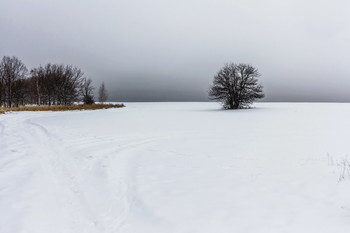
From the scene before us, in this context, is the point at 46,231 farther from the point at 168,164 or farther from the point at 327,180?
the point at 327,180

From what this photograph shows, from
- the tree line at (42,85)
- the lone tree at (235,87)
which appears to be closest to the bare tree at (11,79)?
the tree line at (42,85)

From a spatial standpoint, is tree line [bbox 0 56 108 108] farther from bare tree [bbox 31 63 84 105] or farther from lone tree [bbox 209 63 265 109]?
lone tree [bbox 209 63 265 109]

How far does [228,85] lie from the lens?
4741 cm

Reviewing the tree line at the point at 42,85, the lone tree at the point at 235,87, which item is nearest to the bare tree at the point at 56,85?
the tree line at the point at 42,85

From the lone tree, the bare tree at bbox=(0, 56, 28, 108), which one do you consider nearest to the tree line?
the bare tree at bbox=(0, 56, 28, 108)

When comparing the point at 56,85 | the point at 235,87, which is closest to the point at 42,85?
the point at 56,85

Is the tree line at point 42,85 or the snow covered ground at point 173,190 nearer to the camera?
the snow covered ground at point 173,190

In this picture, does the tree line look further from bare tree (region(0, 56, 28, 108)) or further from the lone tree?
the lone tree

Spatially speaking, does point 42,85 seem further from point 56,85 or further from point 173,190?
point 173,190

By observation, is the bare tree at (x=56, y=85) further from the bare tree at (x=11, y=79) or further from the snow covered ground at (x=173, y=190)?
the snow covered ground at (x=173, y=190)

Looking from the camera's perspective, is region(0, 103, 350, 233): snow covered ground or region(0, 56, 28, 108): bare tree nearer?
region(0, 103, 350, 233): snow covered ground

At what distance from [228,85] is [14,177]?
4376 centimetres

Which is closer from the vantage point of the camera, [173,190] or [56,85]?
[173,190]

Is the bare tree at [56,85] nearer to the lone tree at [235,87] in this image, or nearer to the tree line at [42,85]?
the tree line at [42,85]
